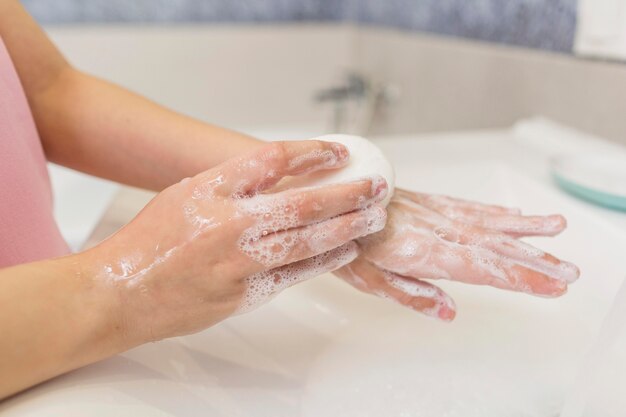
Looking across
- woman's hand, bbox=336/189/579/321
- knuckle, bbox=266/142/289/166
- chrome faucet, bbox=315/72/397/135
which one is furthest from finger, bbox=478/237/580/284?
chrome faucet, bbox=315/72/397/135

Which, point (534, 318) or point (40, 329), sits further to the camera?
point (534, 318)

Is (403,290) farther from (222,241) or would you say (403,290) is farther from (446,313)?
(222,241)

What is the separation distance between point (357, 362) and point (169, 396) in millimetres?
200

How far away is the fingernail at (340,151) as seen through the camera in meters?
0.49

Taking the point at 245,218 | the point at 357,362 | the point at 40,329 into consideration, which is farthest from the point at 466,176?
the point at 40,329

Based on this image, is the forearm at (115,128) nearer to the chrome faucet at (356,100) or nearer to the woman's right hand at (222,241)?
the woman's right hand at (222,241)

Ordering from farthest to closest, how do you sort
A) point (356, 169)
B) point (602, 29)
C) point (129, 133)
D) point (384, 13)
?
1. point (384, 13)
2. point (602, 29)
3. point (129, 133)
4. point (356, 169)

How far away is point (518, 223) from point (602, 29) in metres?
0.41

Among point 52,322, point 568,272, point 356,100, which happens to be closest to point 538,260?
point 568,272

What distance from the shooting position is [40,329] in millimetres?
388

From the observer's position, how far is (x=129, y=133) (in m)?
0.63

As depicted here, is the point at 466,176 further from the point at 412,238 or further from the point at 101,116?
the point at 101,116

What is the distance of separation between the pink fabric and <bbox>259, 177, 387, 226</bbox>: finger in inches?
9.8

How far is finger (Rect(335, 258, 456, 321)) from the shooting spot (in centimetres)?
52
